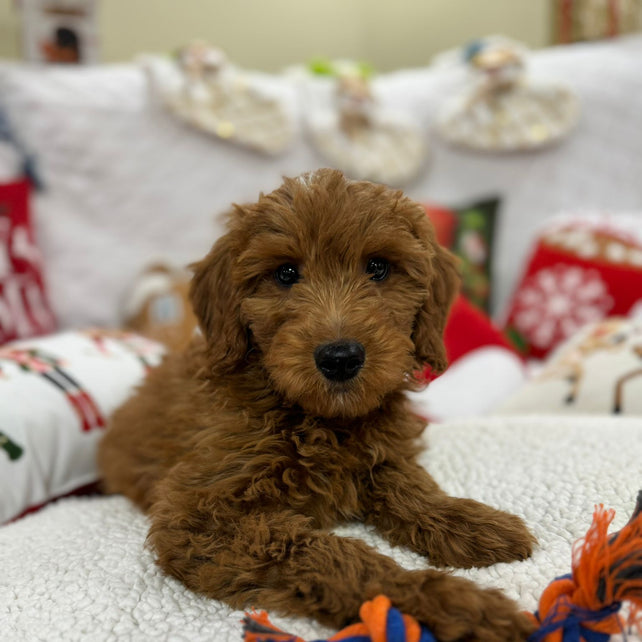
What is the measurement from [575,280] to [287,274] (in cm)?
222

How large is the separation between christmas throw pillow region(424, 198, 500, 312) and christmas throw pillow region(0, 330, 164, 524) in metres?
1.76

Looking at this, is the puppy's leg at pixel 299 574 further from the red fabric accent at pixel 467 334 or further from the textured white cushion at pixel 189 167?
the textured white cushion at pixel 189 167

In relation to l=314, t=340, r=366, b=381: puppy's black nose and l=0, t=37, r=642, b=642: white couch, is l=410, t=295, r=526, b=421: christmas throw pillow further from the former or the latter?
l=314, t=340, r=366, b=381: puppy's black nose

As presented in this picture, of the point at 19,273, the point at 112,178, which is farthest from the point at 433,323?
the point at 112,178

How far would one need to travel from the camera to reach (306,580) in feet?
3.29

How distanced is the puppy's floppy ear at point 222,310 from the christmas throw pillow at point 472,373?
4.05 feet

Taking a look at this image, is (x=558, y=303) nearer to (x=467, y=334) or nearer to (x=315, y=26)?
(x=467, y=334)

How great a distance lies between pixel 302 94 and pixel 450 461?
264 cm

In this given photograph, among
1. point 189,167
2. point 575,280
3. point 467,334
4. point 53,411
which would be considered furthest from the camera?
point 189,167

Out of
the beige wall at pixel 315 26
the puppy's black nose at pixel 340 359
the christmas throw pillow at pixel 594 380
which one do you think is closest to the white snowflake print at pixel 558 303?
the christmas throw pillow at pixel 594 380

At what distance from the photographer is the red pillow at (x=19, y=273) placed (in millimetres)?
2682

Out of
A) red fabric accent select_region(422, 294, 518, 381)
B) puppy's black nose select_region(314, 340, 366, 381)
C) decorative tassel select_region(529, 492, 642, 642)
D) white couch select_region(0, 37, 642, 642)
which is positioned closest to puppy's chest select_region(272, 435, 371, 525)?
puppy's black nose select_region(314, 340, 366, 381)

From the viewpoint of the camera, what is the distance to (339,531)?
49.4 inches

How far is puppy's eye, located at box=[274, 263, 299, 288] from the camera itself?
1.23m
